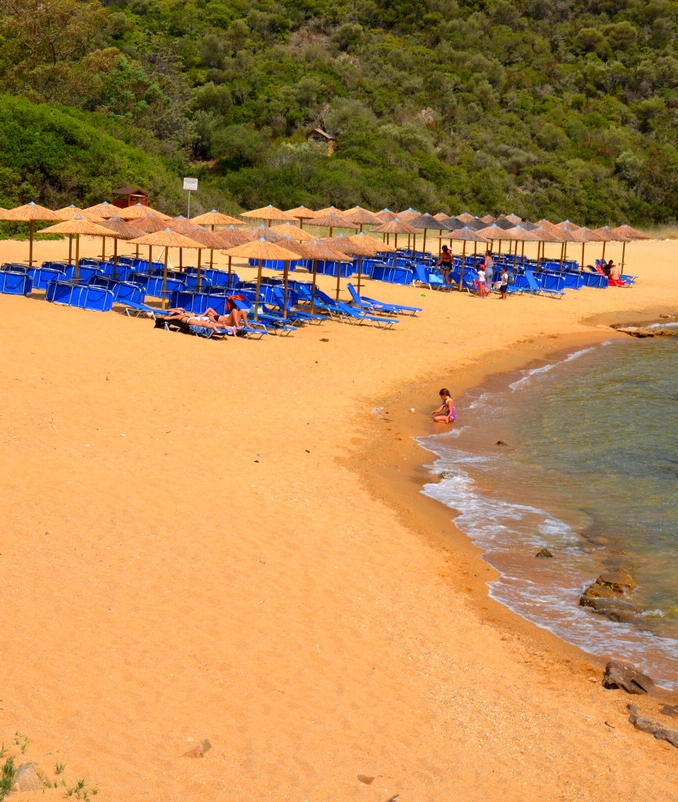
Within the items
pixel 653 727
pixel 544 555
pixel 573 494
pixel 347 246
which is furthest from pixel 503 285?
pixel 653 727

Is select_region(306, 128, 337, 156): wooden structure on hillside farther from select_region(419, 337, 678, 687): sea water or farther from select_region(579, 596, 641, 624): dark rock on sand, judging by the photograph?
select_region(579, 596, 641, 624): dark rock on sand

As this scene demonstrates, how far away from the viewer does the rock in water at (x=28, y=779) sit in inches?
166

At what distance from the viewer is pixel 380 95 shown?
58188mm

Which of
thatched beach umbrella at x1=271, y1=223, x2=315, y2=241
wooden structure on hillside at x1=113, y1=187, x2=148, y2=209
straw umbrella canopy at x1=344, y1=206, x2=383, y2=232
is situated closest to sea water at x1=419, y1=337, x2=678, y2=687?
thatched beach umbrella at x1=271, y1=223, x2=315, y2=241

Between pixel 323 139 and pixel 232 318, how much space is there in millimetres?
36670

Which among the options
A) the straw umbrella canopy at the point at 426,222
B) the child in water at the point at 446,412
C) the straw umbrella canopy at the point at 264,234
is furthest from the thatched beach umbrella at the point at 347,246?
the child in water at the point at 446,412

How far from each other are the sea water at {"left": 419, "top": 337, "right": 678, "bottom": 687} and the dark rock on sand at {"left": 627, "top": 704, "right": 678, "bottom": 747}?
82 centimetres

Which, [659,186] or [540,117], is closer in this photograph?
[659,186]

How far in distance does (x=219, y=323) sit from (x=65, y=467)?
845cm

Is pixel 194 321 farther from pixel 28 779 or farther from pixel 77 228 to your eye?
pixel 28 779

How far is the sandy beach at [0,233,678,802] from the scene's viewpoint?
5.01m

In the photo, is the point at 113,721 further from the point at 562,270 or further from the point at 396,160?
the point at 396,160

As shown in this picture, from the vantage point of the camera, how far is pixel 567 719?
5.90 m

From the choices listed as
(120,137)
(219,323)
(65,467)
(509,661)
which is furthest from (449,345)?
(120,137)
